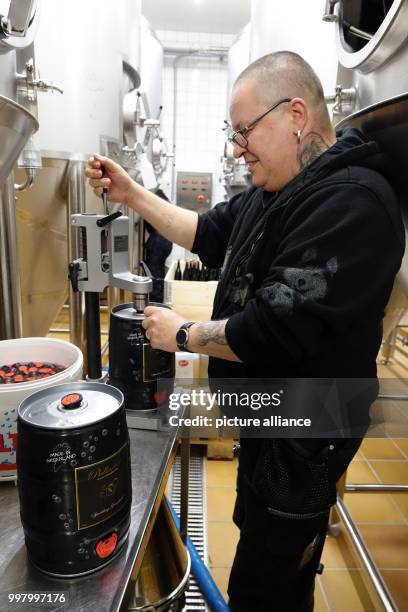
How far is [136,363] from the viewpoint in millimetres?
1029

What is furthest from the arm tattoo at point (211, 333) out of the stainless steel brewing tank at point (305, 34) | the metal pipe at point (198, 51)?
the metal pipe at point (198, 51)

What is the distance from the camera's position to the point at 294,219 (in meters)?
0.97

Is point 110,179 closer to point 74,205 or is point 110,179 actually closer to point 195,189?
point 74,205

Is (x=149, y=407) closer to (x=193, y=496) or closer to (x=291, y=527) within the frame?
(x=291, y=527)

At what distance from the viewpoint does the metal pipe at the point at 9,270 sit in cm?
145

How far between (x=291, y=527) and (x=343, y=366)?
446 millimetres

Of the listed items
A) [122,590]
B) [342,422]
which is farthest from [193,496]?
[122,590]

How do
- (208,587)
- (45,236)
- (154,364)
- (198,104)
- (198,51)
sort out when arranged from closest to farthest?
(154,364), (208,587), (45,236), (198,51), (198,104)

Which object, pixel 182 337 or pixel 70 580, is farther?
pixel 182 337

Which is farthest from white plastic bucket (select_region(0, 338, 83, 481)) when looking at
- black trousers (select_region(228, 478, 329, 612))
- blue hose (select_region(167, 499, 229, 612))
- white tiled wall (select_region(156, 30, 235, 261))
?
white tiled wall (select_region(156, 30, 235, 261))

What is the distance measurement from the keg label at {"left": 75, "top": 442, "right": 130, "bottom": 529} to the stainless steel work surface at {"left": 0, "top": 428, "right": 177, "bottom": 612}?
9 cm

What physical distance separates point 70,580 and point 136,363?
47 cm

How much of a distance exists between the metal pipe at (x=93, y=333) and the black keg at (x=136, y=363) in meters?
0.06

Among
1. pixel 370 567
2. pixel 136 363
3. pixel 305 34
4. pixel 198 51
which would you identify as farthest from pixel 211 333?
pixel 198 51
